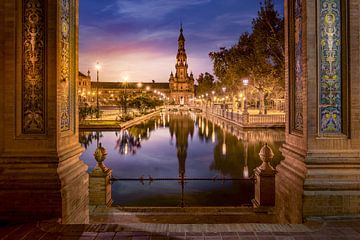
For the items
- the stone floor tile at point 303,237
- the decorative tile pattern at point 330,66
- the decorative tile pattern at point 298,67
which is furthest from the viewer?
the decorative tile pattern at point 298,67

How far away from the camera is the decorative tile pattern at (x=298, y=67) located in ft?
21.1

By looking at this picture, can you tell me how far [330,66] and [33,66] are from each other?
513 centimetres

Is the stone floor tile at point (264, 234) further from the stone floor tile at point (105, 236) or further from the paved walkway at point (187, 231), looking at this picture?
the stone floor tile at point (105, 236)

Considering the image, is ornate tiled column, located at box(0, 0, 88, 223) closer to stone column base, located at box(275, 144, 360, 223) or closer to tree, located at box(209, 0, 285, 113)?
stone column base, located at box(275, 144, 360, 223)

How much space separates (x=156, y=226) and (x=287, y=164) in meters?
2.98

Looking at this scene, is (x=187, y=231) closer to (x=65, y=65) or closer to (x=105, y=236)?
(x=105, y=236)

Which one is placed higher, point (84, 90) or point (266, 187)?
point (84, 90)

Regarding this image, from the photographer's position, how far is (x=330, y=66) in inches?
238

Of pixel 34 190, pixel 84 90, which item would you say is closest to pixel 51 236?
pixel 34 190

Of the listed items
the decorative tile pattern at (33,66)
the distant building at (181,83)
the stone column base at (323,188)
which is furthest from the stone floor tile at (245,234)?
the distant building at (181,83)

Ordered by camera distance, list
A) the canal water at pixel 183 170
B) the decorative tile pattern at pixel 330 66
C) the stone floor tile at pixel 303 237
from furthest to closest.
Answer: the canal water at pixel 183 170 → the decorative tile pattern at pixel 330 66 → the stone floor tile at pixel 303 237

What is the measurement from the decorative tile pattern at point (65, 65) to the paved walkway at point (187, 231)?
1821mm

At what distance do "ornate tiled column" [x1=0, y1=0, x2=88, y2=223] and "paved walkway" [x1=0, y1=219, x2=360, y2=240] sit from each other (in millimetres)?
484

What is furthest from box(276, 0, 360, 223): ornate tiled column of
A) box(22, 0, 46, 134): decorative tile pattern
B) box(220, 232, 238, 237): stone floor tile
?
box(22, 0, 46, 134): decorative tile pattern
